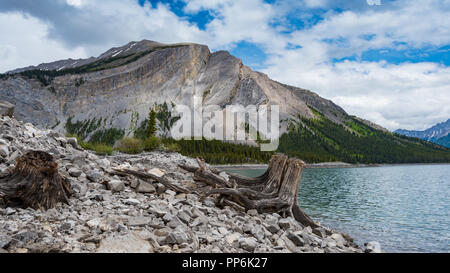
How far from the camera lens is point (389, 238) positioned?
55.0 ft

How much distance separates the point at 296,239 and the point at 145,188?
6437 millimetres

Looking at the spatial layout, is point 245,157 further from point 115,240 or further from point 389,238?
point 115,240

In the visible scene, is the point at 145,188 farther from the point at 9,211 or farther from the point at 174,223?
the point at 9,211

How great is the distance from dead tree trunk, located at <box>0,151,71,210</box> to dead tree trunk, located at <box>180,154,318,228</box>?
6018 mm

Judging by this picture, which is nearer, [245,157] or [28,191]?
[28,191]

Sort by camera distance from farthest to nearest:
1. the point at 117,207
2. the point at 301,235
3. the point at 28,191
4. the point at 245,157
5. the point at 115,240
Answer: the point at 245,157 < the point at 301,235 < the point at 117,207 < the point at 28,191 < the point at 115,240

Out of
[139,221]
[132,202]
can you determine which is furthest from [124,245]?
[132,202]

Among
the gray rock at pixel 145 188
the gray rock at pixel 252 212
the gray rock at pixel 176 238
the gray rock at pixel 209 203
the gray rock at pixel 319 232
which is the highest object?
the gray rock at pixel 145 188

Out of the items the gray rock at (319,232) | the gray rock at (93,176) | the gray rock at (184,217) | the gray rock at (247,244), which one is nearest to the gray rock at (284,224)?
the gray rock at (319,232)

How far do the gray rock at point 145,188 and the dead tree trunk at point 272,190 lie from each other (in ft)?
7.96

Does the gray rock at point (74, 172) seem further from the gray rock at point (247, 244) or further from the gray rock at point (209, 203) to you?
the gray rock at point (247, 244)

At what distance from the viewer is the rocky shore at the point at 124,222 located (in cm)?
654
